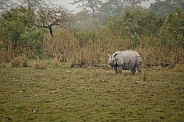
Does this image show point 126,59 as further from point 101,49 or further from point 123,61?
point 101,49

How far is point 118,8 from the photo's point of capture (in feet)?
182

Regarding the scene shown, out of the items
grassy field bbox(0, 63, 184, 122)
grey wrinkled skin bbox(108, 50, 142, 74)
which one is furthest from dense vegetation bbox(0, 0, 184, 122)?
grey wrinkled skin bbox(108, 50, 142, 74)

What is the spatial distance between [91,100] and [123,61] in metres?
6.61

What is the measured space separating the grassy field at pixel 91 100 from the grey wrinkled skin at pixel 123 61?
253 cm

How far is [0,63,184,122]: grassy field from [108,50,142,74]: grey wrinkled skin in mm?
2526

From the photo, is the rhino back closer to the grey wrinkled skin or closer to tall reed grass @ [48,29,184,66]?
the grey wrinkled skin

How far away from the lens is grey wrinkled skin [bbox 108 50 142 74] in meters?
14.9

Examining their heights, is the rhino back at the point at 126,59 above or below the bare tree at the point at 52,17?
below

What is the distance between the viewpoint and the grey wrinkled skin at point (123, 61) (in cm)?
1486

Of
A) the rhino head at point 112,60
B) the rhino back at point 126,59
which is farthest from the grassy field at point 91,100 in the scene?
the rhino back at point 126,59

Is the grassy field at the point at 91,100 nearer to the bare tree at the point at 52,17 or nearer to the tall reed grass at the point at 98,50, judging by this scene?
the tall reed grass at the point at 98,50

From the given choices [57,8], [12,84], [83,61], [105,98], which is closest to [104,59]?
[83,61]

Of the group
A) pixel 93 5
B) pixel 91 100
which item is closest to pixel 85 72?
pixel 91 100

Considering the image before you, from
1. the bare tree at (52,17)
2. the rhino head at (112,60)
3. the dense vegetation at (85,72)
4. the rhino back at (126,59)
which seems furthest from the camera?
the bare tree at (52,17)
